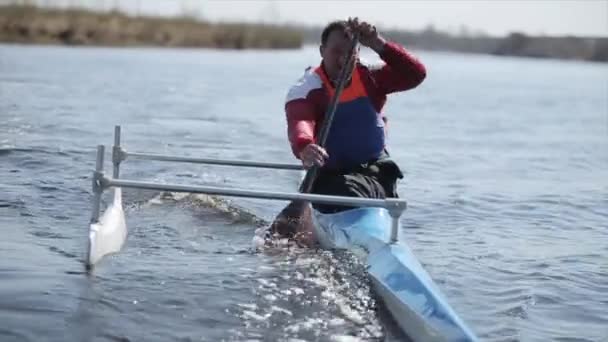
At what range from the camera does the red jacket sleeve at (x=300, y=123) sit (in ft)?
21.1

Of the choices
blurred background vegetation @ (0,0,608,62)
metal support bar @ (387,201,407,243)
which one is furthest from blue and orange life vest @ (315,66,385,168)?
blurred background vegetation @ (0,0,608,62)

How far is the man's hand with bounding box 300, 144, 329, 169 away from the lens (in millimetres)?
6184

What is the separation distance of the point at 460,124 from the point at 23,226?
1407 cm

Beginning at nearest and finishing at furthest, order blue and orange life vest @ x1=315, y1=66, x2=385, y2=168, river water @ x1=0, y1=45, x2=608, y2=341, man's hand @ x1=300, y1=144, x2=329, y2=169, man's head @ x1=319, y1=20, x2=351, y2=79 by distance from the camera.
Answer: river water @ x1=0, y1=45, x2=608, y2=341
man's hand @ x1=300, y1=144, x2=329, y2=169
man's head @ x1=319, y1=20, x2=351, y2=79
blue and orange life vest @ x1=315, y1=66, x2=385, y2=168

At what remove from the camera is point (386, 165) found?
7.06 m

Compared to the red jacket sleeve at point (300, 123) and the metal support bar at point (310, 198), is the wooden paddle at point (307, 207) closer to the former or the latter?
the red jacket sleeve at point (300, 123)

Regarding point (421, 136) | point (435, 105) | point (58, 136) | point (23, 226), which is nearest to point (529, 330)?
point (23, 226)

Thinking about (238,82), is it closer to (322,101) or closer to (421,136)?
(421,136)

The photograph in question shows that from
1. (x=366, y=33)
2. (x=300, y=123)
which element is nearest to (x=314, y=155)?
(x=300, y=123)

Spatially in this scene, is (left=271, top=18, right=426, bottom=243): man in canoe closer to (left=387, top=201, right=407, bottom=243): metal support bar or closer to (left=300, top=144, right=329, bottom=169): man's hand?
(left=300, top=144, right=329, bottom=169): man's hand

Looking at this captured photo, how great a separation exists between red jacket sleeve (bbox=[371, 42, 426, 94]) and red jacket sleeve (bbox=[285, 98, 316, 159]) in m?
0.59

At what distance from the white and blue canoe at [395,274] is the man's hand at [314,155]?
58 centimetres

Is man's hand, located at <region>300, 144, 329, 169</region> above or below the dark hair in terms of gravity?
below

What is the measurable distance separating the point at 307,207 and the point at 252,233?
1.02 metres
